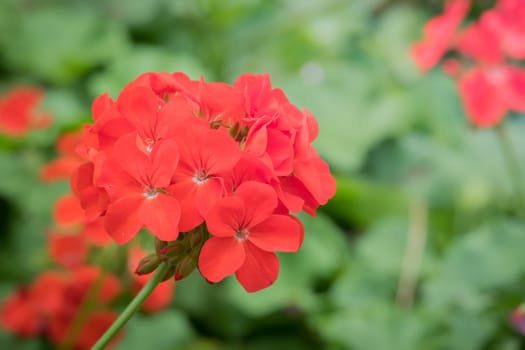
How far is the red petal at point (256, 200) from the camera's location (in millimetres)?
428

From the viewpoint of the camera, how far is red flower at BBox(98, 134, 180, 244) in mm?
425

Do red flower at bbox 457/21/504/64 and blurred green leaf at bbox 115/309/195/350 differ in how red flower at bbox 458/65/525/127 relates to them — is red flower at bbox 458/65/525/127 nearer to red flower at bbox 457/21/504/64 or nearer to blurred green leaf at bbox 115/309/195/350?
red flower at bbox 457/21/504/64

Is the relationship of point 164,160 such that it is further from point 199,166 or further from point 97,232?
point 97,232

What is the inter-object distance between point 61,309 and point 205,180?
1.94 feet

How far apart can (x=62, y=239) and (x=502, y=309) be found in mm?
628

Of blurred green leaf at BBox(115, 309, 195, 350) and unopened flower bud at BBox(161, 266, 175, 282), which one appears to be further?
blurred green leaf at BBox(115, 309, 195, 350)

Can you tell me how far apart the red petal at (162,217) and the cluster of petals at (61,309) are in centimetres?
52

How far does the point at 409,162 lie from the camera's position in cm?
142

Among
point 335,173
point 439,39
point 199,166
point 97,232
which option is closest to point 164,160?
point 199,166

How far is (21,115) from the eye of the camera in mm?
1195

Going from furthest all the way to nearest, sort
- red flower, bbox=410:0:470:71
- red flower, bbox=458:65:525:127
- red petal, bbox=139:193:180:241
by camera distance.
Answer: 1. red flower, bbox=410:0:470:71
2. red flower, bbox=458:65:525:127
3. red petal, bbox=139:193:180:241

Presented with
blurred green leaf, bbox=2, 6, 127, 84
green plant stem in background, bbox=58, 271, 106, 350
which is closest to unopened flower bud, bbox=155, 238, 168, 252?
green plant stem in background, bbox=58, 271, 106, 350

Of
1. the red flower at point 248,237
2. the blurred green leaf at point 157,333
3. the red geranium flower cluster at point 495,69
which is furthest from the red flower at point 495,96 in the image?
the red flower at point 248,237

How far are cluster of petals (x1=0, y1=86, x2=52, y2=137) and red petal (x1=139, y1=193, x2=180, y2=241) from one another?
81 cm
